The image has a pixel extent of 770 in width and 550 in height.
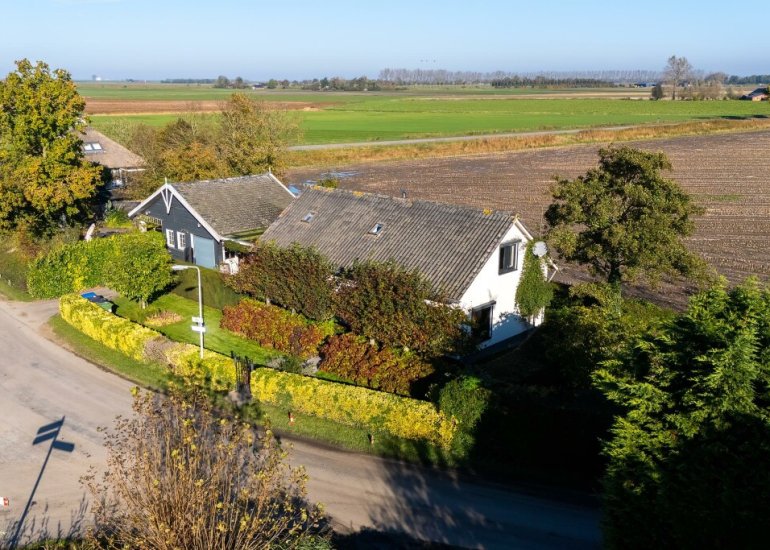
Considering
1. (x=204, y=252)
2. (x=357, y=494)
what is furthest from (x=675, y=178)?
(x=357, y=494)

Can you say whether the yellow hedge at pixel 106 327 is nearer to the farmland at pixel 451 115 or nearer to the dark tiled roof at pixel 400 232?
the dark tiled roof at pixel 400 232

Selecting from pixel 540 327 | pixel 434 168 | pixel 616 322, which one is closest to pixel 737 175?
pixel 434 168

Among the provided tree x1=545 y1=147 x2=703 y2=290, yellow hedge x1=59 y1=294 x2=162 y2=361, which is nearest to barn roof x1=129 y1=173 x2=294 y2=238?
yellow hedge x1=59 y1=294 x2=162 y2=361

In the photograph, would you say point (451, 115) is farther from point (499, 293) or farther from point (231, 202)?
point (499, 293)

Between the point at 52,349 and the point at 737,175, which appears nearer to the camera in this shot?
the point at 52,349

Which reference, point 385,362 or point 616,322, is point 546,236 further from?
point 385,362

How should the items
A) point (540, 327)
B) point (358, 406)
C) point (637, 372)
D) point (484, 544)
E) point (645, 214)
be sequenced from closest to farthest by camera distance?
point (637, 372) < point (484, 544) < point (358, 406) < point (645, 214) < point (540, 327)
